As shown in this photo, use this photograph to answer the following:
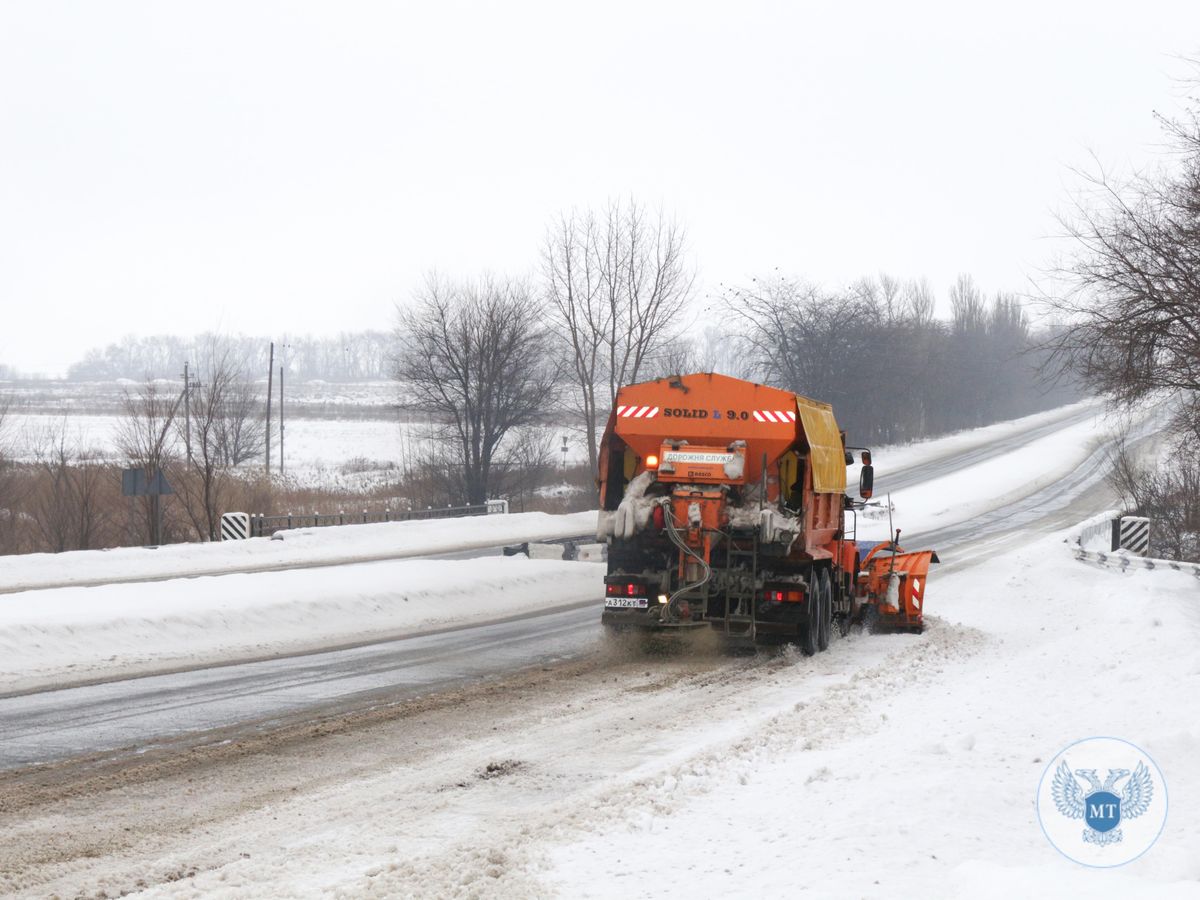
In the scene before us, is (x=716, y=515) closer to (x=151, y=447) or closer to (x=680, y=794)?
(x=680, y=794)

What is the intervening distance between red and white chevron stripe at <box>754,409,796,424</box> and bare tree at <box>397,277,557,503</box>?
3258 centimetres

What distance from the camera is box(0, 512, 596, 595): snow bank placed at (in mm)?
23125

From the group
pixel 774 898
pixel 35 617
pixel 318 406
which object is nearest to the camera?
pixel 774 898

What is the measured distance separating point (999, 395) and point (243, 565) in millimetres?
95601

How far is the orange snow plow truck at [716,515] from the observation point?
12938mm

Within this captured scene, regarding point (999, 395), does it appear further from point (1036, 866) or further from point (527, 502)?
point (1036, 866)

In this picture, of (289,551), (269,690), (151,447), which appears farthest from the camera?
(289,551)

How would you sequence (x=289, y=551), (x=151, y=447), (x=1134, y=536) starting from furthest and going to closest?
(x=1134, y=536)
(x=289, y=551)
(x=151, y=447)

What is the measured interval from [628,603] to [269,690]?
413 cm

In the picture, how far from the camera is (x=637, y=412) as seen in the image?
13398 millimetres

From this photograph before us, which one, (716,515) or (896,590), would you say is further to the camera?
(896,590)

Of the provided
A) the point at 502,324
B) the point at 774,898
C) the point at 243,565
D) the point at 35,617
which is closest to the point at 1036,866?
the point at 774,898

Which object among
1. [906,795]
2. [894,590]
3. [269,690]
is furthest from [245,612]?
[906,795]

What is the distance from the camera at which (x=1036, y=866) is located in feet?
16.7
